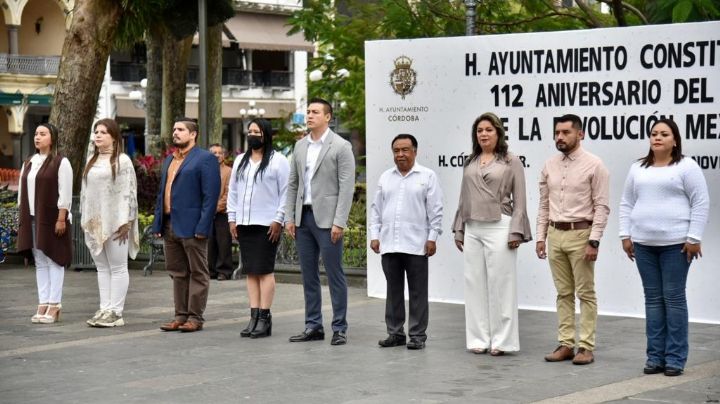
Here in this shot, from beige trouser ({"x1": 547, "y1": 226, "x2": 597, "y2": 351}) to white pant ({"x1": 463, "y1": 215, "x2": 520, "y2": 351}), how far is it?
1.35ft

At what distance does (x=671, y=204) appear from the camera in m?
9.60

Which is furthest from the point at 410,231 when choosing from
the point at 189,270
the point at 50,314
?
the point at 50,314

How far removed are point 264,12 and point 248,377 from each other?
49.5m

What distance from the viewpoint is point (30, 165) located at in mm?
13070

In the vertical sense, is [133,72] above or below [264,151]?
above

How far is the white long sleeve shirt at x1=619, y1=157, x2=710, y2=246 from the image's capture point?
9.55 m

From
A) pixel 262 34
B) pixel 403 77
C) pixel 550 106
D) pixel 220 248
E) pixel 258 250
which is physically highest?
pixel 262 34

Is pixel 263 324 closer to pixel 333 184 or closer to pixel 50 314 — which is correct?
pixel 333 184

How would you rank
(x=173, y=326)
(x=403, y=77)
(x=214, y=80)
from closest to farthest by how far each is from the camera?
1. (x=173, y=326)
2. (x=403, y=77)
3. (x=214, y=80)

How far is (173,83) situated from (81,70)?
29.5ft

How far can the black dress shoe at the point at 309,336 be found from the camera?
11570mm

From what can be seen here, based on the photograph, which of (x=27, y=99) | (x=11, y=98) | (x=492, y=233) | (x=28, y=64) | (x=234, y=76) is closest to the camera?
(x=492, y=233)

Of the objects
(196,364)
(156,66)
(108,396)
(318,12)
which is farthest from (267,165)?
(156,66)

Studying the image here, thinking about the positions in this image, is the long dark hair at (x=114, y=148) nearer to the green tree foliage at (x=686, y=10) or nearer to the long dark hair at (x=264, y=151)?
the long dark hair at (x=264, y=151)
